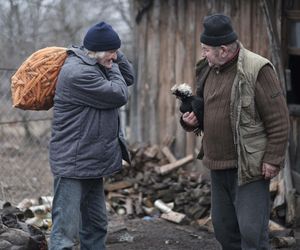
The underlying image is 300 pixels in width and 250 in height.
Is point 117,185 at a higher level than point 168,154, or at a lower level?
lower

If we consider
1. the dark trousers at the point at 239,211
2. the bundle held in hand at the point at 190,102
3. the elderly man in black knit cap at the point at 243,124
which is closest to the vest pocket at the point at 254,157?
the elderly man in black knit cap at the point at 243,124

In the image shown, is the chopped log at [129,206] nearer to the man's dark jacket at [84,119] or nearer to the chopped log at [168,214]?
the chopped log at [168,214]

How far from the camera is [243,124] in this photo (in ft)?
14.7

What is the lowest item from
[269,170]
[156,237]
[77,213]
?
[156,237]

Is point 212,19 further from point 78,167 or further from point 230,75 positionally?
point 78,167

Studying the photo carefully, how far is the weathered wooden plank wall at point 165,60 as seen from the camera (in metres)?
8.52

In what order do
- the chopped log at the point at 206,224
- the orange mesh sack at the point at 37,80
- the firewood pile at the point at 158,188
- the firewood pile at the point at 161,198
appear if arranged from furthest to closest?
the firewood pile at the point at 158,188
the chopped log at the point at 206,224
the firewood pile at the point at 161,198
the orange mesh sack at the point at 37,80

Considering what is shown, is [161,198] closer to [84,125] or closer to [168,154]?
[168,154]

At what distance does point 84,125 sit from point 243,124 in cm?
113

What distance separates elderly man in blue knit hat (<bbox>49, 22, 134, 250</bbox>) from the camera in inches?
185

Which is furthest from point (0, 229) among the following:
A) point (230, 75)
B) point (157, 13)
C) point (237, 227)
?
point (157, 13)

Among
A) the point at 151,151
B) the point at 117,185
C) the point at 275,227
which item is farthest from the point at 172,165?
the point at 275,227

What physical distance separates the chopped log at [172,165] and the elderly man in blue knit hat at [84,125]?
11.3ft

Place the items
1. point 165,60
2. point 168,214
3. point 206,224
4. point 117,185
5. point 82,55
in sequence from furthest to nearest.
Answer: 1. point 165,60
2. point 117,185
3. point 168,214
4. point 206,224
5. point 82,55
